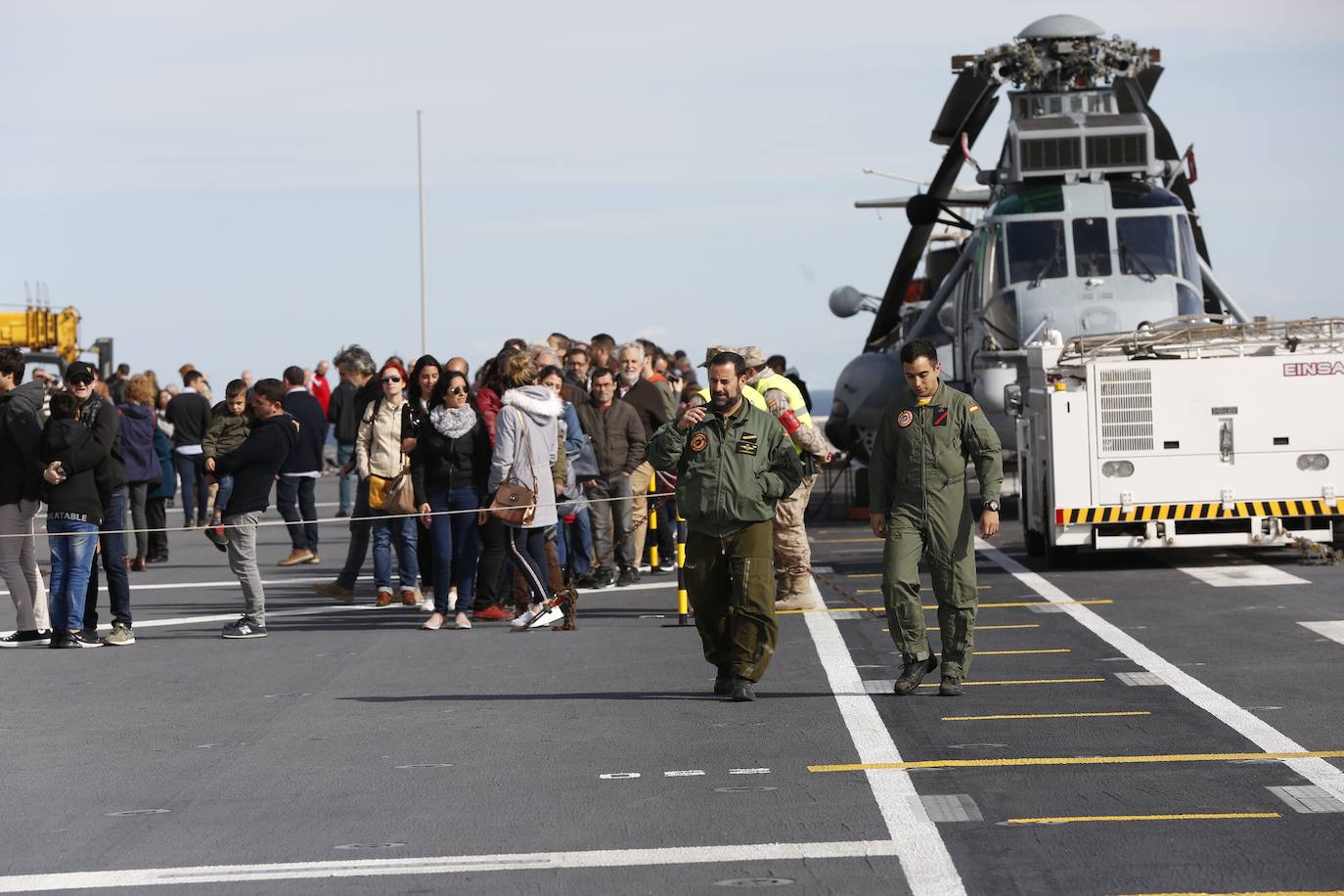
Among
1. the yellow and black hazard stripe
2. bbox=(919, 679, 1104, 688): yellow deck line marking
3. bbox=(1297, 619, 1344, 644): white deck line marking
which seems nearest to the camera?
bbox=(919, 679, 1104, 688): yellow deck line marking

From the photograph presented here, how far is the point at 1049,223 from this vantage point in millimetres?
22922

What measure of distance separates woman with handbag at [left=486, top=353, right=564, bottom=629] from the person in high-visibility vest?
1.55m

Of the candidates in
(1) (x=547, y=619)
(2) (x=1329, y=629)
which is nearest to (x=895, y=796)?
(2) (x=1329, y=629)

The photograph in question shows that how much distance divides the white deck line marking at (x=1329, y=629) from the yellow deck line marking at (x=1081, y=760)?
3747 mm

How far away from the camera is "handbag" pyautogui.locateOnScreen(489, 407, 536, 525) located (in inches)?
539

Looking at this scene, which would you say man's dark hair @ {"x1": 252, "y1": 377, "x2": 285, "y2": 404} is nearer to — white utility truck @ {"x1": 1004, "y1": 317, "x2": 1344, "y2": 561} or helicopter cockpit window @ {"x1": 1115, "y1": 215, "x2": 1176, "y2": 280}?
white utility truck @ {"x1": 1004, "y1": 317, "x2": 1344, "y2": 561}

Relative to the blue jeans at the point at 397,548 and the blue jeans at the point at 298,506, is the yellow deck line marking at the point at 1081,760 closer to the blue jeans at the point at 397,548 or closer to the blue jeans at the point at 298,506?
the blue jeans at the point at 397,548

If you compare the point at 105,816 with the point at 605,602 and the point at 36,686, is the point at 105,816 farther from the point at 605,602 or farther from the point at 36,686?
the point at 605,602

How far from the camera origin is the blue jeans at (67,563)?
13.1 m

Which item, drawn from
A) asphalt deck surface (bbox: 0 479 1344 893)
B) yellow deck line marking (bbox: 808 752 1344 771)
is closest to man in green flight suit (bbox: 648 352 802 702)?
asphalt deck surface (bbox: 0 479 1344 893)

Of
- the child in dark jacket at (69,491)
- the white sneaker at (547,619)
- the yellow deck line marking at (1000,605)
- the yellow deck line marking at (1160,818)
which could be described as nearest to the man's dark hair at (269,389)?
the child in dark jacket at (69,491)

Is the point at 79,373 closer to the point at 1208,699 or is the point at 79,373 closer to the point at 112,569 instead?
the point at 112,569

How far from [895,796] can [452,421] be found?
7.09 m

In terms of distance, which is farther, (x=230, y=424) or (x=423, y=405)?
(x=230, y=424)
